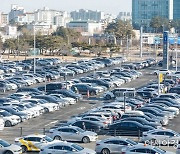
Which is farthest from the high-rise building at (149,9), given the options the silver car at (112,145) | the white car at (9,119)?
the silver car at (112,145)

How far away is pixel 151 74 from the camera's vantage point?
2436 inches

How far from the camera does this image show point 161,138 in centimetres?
2592

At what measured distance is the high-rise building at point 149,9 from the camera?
18061 cm

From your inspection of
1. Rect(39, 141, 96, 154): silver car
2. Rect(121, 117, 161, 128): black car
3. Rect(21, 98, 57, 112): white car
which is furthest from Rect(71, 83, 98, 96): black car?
Rect(39, 141, 96, 154): silver car

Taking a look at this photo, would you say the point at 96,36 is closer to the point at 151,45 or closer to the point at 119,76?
the point at 151,45

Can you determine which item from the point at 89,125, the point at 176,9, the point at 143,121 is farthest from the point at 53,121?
the point at 176,9

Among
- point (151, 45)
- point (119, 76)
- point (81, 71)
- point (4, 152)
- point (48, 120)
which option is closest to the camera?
point (4, 152)

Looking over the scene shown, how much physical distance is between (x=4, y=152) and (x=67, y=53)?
64962 millimetres

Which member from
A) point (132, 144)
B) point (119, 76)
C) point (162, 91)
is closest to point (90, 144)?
point (132, 144)

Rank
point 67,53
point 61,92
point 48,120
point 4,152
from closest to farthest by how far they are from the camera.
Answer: point 4,152
point 48,120
point 61,92
point 67,53

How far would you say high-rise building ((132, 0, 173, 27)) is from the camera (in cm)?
18061

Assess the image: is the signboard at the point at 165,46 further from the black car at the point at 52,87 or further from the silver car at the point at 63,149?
the silver car at the point at 63,149

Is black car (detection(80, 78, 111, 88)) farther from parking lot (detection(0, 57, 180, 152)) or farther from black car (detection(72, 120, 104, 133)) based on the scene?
black car (detection(72, 120, 104, 133))

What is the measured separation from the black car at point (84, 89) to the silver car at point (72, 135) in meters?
17.8
